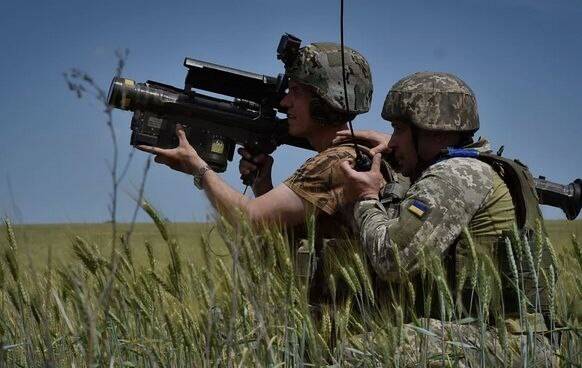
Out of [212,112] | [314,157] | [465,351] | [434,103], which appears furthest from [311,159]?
[465,351]

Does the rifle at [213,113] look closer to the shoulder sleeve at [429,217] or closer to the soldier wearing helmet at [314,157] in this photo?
the soldier wearing helmet at [314,157]

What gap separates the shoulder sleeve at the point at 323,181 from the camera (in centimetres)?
403

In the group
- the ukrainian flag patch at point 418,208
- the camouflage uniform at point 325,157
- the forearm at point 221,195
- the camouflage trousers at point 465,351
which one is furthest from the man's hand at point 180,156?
the camouflage trousers at point 465,351

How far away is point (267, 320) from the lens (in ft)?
8.54

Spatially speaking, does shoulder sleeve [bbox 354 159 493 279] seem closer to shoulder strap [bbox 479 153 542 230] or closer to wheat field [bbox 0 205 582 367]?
shoulder strap [bbox 479 153 542 230]

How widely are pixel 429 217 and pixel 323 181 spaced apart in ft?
2.58

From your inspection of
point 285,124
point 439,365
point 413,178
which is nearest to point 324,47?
point 285,124

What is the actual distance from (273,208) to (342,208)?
1.18 feet

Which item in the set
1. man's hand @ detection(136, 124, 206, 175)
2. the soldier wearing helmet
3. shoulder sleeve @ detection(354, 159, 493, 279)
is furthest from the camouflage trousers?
man's hand @ detection(136, 124, 206, 175)

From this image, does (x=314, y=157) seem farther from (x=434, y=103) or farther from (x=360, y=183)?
(x=434, y=103)

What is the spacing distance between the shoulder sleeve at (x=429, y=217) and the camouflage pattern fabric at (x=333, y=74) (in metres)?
1.09

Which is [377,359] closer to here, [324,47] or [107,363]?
[107,363]

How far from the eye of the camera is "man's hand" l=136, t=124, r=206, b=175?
4684 millimetres

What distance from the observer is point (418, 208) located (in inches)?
136
